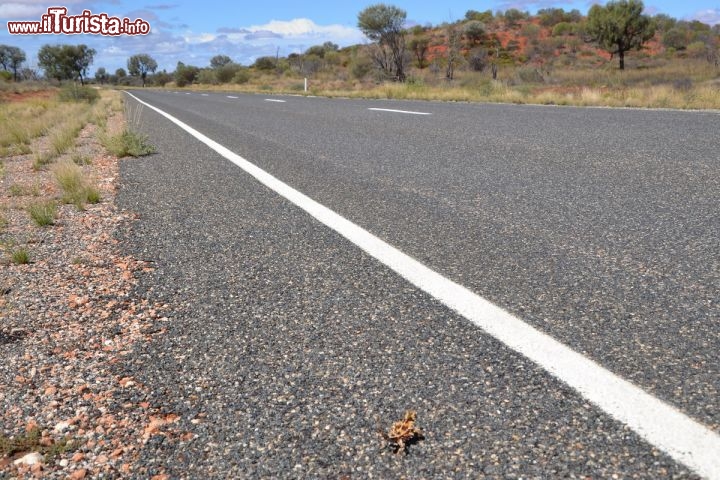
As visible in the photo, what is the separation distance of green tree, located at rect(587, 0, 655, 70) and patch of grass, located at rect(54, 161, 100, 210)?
37523 millimetres

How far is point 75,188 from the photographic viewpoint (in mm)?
5070

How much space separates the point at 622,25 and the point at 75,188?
3943cm

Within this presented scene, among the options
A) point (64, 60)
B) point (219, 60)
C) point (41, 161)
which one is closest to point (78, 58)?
point (64, 60)

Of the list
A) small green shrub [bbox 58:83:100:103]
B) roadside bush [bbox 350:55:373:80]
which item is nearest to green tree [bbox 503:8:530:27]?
roadside bush [bbox 350:55:373:80]

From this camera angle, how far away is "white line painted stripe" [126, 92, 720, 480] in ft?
4.67

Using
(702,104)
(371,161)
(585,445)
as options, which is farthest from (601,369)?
(702,104)

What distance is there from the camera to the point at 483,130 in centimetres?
808

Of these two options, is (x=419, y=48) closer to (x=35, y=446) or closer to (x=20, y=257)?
(x=20, y=257)

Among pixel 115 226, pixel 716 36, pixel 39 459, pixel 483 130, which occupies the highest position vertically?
pixel 716 36

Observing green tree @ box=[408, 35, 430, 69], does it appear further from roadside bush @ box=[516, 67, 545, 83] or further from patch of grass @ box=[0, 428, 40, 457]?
patch of grass @ box=[0, 428, 40, 457]

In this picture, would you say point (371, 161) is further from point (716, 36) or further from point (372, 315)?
point (716, 36)

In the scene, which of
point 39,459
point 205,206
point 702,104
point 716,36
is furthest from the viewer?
point 716,36

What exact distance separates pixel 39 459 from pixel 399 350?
1084 millimetres

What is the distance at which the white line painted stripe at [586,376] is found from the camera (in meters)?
1.42
